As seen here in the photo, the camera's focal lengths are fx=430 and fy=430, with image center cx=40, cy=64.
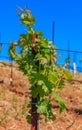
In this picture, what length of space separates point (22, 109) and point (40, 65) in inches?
148

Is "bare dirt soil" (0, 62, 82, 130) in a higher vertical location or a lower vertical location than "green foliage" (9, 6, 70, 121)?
lower

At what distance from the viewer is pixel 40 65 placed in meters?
4.79

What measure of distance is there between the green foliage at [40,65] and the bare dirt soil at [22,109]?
5.43 ft

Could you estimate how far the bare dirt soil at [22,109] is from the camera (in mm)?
8073

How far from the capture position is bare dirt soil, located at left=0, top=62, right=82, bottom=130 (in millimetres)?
8073

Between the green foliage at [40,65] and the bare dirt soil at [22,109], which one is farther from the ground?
the green foliage at [40,65]

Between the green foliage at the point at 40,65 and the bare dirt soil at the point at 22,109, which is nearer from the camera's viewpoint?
the green foliage at the point at 40,65

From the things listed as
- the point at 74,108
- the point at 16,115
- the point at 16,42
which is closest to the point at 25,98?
the point at 74,108

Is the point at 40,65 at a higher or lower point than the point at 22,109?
higher

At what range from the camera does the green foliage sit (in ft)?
15.3

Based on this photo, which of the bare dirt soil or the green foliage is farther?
the bare dirt soil

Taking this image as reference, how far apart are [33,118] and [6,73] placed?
9.67 m

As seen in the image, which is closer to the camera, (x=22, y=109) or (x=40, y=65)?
(x=40, y=65)

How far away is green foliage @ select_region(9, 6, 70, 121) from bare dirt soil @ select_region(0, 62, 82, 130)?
1.65 m
